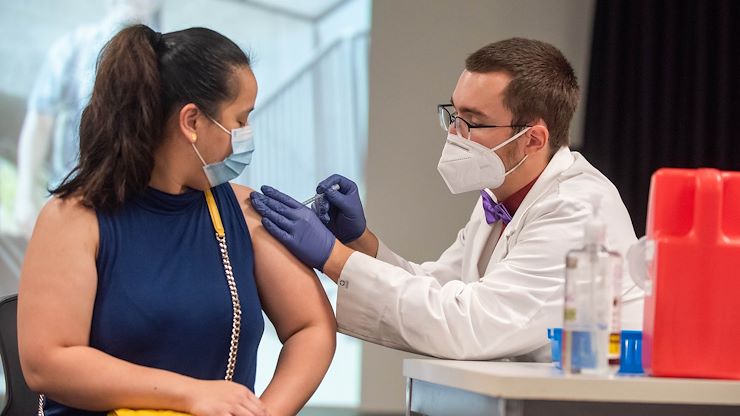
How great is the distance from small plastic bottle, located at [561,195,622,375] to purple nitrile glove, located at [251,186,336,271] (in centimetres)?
63

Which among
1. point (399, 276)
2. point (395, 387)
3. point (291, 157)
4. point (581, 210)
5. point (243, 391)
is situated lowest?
point (395, 387)

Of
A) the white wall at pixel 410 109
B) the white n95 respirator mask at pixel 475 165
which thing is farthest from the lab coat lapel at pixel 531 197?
the white wall at pixel 410 109

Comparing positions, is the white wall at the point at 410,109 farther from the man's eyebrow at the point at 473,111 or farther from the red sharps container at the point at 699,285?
the red sharps container at the point at 699,285

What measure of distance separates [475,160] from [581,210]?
347 millimetres

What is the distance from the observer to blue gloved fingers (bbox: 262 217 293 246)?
187cm

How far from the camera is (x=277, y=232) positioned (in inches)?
73.8

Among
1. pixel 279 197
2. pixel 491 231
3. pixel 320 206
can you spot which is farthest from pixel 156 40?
pixel 491 231

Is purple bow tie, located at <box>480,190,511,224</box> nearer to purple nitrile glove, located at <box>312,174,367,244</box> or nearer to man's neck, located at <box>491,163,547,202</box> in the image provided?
man's neck, located at <box>491,163,547,202</box>

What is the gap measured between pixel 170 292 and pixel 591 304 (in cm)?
69

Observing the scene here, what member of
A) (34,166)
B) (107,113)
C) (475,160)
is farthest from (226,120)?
(34,166)

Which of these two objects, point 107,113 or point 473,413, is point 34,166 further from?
point 473,413

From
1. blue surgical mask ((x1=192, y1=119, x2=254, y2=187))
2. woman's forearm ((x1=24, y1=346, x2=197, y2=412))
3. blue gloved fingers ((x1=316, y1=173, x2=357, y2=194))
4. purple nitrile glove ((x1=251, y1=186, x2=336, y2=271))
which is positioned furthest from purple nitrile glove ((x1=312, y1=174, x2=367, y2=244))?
woman's forearm ((x1=24, y1=346, x2=197, y2=412))

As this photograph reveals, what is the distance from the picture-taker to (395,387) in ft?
16.4

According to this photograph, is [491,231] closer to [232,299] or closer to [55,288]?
[232,299]
